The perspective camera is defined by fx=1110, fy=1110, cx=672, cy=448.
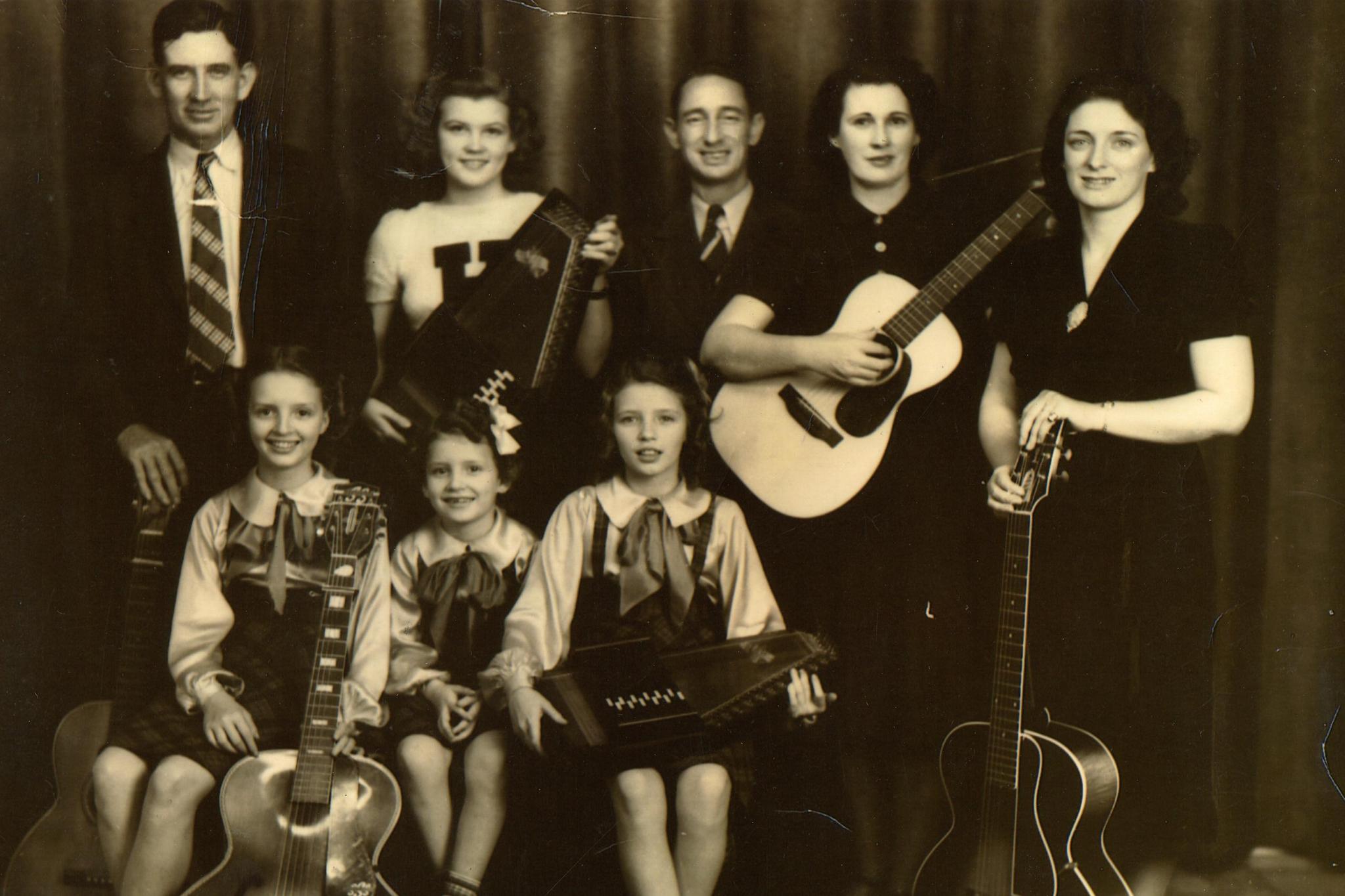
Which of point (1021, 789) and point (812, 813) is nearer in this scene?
point (1021, 789)

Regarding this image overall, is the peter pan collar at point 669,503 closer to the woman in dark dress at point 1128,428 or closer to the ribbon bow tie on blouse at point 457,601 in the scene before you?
the ribbon bow tie on blouse at point 457,601

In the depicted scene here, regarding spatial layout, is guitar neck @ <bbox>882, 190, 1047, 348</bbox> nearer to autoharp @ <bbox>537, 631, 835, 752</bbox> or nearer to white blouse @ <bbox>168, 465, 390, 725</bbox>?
autoharp @ <bbox>537, 631, 835, 752</bbox>

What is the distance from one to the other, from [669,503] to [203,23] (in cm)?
153

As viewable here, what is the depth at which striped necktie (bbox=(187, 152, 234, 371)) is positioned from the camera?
2.52m

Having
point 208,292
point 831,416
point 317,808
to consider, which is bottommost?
point 317,808

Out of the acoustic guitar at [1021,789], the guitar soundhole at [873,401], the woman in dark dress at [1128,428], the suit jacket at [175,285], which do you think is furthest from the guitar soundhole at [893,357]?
the suit jacket at [175,285]

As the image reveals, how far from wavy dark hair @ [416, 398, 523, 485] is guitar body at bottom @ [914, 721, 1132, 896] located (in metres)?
1.17

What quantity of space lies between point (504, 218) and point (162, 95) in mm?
844

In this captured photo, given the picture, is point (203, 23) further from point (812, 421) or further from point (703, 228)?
point (812, 421)

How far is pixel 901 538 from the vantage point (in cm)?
247

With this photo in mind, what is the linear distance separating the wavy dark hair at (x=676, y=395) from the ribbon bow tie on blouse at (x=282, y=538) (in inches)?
26.7

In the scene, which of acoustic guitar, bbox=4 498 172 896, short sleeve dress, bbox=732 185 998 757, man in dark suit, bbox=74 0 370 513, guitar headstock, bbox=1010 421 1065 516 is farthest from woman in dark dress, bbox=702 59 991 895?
acoustic guitar, bbox=4 498 172 896

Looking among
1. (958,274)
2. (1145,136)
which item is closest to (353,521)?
(958,274)

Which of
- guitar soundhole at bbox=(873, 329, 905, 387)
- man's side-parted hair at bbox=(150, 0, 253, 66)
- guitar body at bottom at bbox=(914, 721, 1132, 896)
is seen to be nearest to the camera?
guitar body at bottom at bbox=(914, 721, 1132, 896)
